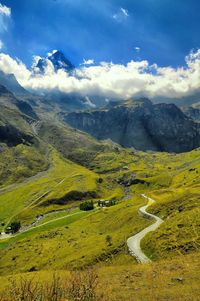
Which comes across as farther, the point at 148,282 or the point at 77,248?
the point at 77,248

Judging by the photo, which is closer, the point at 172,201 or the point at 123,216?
the point at 172,201

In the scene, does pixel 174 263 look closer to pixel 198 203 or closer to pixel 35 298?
pixel 35 298

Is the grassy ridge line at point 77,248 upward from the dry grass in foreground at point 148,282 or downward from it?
downward

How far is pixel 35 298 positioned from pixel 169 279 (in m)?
24.8

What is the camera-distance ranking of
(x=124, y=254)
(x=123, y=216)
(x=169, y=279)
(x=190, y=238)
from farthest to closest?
(x=123, y=216) < (x=124, y=254) < (x=190, y=238) < (x=169, y=279)

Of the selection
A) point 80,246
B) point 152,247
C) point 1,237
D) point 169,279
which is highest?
point 169,279

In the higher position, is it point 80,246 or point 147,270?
point 147,270

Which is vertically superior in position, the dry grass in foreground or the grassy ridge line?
the dry grass in foreground

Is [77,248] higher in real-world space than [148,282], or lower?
lower

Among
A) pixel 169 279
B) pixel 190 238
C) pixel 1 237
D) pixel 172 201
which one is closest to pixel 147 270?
pixel 169 279

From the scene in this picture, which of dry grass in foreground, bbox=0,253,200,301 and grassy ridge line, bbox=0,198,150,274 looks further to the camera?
grassy ridge line, bbox=0,198,150,274

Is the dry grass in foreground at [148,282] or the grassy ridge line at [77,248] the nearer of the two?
the dry grass in foreground at [148,282]

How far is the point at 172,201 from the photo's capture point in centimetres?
11038

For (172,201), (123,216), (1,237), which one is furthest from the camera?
(1,237)
